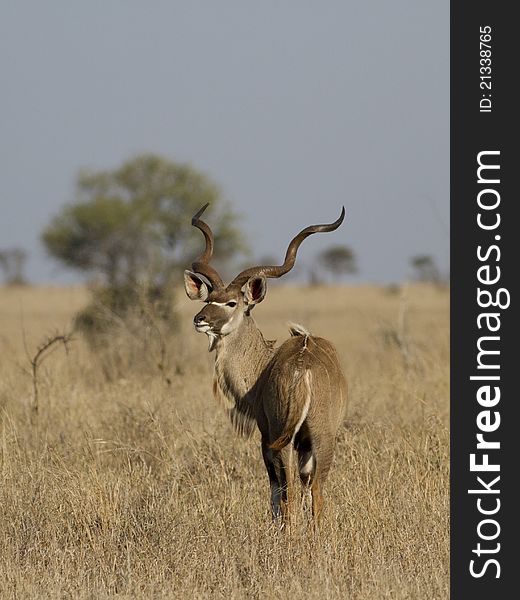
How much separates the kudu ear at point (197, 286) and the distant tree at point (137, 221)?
13.0m

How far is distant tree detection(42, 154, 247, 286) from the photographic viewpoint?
21.6 m

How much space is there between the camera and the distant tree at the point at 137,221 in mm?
21625

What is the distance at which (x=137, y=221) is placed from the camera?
2270cm

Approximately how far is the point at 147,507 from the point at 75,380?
205 inches

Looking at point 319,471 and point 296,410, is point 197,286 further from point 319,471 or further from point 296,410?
point 319,471

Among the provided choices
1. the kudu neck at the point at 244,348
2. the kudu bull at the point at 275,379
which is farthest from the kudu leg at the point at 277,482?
the kudu neck at the point at 244,348

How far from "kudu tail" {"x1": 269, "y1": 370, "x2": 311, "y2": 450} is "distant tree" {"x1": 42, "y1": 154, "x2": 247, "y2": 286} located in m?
14.2

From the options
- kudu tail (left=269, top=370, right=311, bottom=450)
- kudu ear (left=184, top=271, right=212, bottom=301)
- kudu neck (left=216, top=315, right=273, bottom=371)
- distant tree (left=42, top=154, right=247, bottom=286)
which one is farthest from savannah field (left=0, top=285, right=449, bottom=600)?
distant tree (left=42, top=154, right=247, bottom=286)

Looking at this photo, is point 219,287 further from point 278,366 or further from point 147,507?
point 147,507

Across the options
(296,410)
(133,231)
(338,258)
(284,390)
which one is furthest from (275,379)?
(338,258)

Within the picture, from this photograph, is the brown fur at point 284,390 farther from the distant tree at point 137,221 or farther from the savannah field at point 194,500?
the distant tree at point 137,221

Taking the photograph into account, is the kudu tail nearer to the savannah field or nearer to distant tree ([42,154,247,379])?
the savannah field

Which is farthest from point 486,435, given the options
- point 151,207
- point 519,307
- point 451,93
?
point 151,207

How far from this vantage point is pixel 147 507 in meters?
6.84
